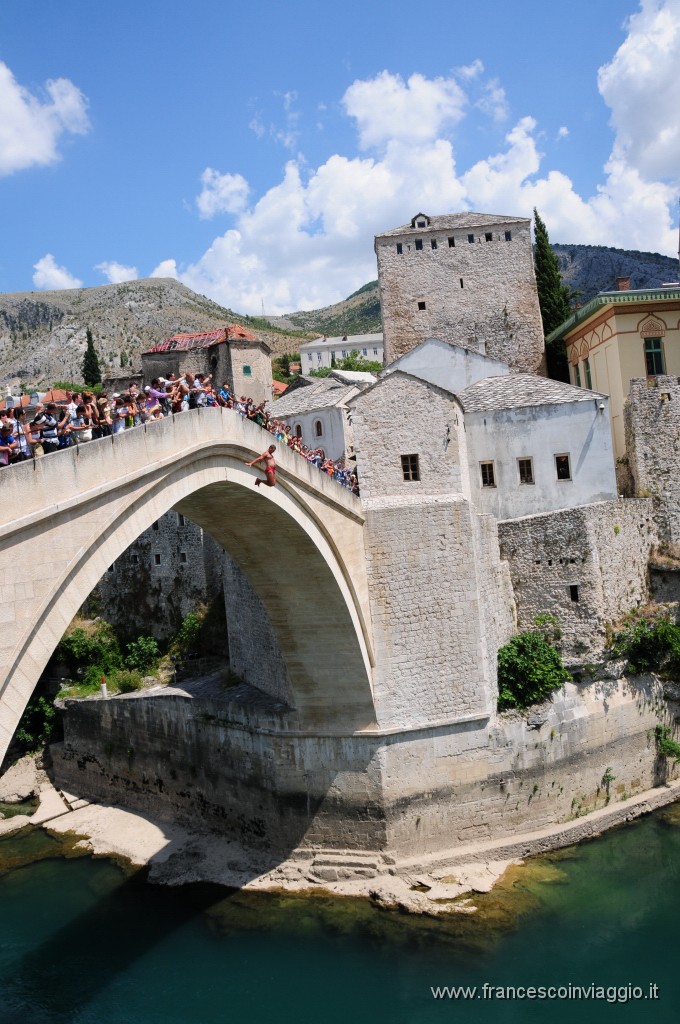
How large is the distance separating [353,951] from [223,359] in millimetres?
20231

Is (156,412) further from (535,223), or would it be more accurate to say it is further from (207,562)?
(535,223)

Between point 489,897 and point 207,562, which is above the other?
point 207,562

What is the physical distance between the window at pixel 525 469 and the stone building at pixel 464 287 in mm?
8931

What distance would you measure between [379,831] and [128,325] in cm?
7519

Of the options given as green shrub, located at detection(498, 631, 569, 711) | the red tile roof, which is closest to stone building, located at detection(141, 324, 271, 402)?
the red tile roof

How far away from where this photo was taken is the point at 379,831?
51.8 feet

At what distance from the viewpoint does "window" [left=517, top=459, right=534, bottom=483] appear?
1998cm

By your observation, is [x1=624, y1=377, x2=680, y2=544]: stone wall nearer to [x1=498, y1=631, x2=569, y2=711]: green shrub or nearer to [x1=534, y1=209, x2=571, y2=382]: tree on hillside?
[x1=498, y1=631, x2=569, y2=711]: green shrub

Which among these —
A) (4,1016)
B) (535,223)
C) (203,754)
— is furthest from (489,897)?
(535,223)

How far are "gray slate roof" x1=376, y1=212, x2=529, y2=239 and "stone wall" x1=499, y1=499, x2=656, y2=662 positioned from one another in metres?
13.8

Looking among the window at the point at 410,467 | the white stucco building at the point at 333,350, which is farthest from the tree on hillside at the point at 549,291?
the white stucco building at the point at 333,350

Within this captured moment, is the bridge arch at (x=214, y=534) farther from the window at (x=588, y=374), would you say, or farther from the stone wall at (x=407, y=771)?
the window at (x=588, y=374)

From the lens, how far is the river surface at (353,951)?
12.8m

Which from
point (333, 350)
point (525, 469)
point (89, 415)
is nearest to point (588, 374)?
point (525, 469)
